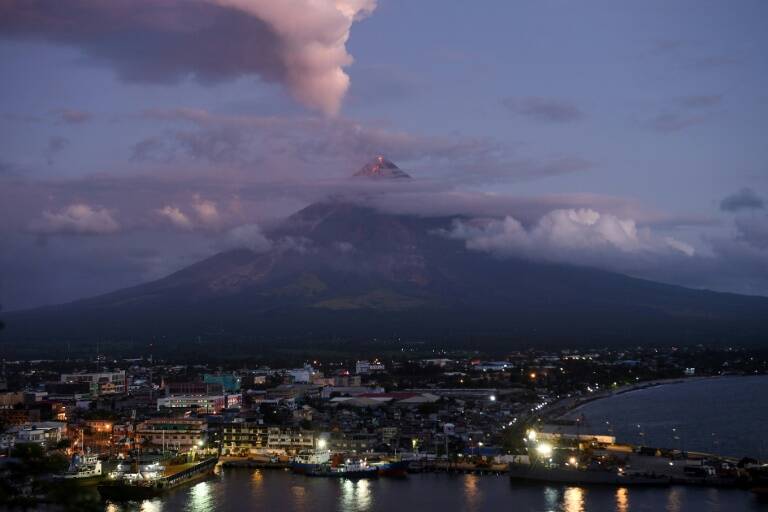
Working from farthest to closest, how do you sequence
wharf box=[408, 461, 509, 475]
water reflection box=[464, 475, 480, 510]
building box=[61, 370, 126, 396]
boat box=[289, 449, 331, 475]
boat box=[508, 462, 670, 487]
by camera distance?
1. building box=[61, 370, 126, 396]
2. boat box=[289, 449, 331, 475]
3. wharf box=[408, 461, 509, 475]
4. boat box=[508, 462, 670, 487]
5. water reflection box=[464, 475, 480, 510]

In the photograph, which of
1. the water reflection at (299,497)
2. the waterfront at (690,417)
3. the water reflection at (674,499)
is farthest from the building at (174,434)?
→ the water reflection at (674,499)

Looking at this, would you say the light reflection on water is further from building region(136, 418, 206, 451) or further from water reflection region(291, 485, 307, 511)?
building region(136, 418, 206, 451)

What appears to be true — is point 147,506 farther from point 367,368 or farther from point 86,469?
point 367,368

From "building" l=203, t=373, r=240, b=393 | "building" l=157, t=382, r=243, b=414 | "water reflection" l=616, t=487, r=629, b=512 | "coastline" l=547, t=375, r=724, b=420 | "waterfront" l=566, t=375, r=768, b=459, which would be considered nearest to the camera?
"water reflection" l=616, t=487, r=629, b=512

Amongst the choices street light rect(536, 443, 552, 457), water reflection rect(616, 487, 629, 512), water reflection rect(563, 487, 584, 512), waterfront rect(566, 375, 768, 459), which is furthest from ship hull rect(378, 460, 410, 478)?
waterfront rect(566, 375, 768, 459)

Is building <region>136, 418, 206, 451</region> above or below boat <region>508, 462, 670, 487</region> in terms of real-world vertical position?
above

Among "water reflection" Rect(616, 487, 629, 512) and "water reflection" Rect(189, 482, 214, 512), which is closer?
"water reflection" Rect(189, 482, 214, 512)

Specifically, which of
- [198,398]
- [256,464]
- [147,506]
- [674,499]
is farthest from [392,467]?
[198,398]

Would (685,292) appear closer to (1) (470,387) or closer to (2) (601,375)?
(2) (601,375)
